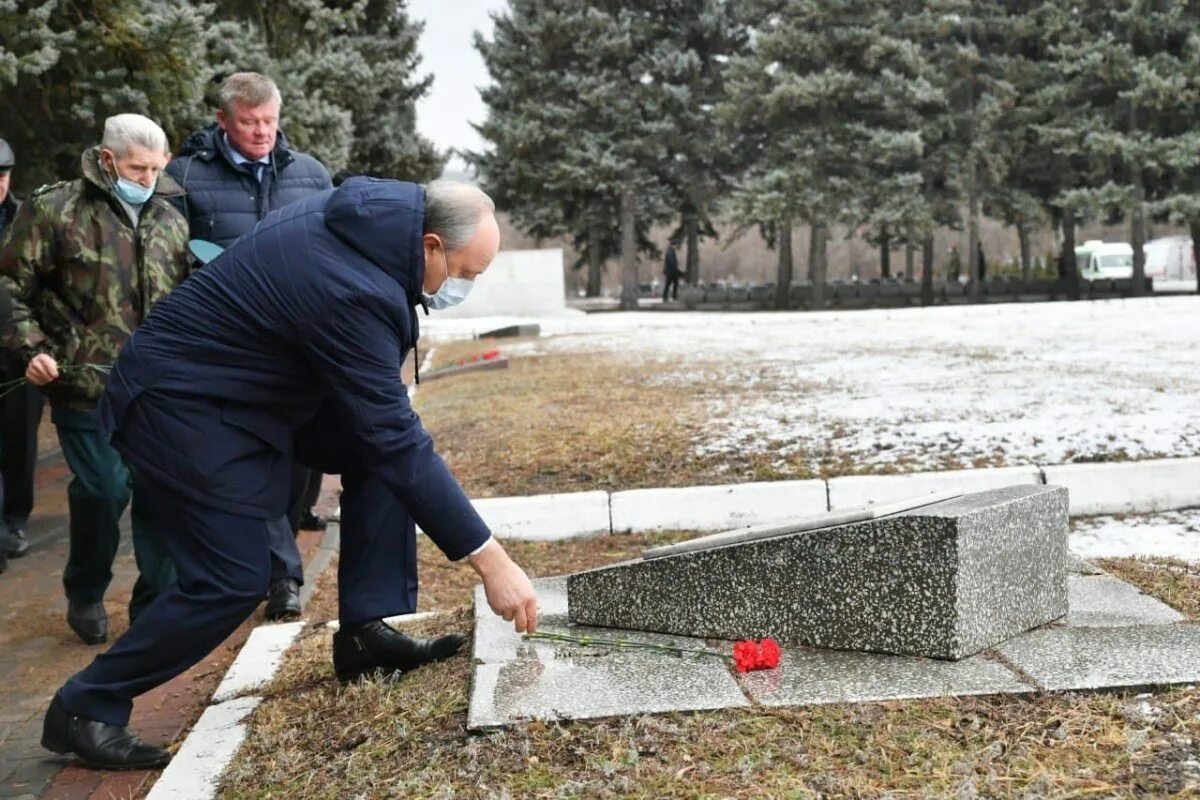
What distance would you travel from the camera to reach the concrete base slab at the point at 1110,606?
11.0 ft

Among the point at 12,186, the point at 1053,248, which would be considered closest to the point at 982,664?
the point at 12,186

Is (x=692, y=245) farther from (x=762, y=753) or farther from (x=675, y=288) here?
(x=762, y=753)

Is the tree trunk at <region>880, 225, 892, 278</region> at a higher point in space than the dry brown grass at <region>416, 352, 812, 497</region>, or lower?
higher

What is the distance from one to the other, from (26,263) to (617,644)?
8.87 ft

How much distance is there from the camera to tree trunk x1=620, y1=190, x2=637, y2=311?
34.0 m

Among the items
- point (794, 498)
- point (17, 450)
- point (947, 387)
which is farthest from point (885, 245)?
point (17, 450)

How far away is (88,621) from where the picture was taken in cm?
477

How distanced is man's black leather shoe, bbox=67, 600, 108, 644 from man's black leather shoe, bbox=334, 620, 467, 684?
165 cm

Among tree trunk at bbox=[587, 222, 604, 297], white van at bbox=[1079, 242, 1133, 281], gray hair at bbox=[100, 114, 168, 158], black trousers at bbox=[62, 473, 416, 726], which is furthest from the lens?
A: white van at bbox=[1079, 242, 1133, 281]

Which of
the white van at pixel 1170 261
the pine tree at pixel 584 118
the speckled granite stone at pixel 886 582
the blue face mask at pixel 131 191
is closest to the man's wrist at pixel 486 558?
the speckled granite stone at pixel 886 582

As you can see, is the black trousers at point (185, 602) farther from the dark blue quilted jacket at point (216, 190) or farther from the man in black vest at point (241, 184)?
the dark blue quilted jacket at point (216, 190)

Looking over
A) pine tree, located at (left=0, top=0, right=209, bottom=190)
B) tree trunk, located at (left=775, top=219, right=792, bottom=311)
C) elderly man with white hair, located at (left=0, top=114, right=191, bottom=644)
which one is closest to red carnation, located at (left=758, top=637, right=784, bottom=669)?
elderly man with white hair, located at (left=0, top=114, right=191, bottom=644)

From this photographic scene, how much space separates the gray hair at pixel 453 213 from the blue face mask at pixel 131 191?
82.0 inches

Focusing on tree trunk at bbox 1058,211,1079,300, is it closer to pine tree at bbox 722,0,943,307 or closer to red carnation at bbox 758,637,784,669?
pine tree at bbox 722,0,943,307
